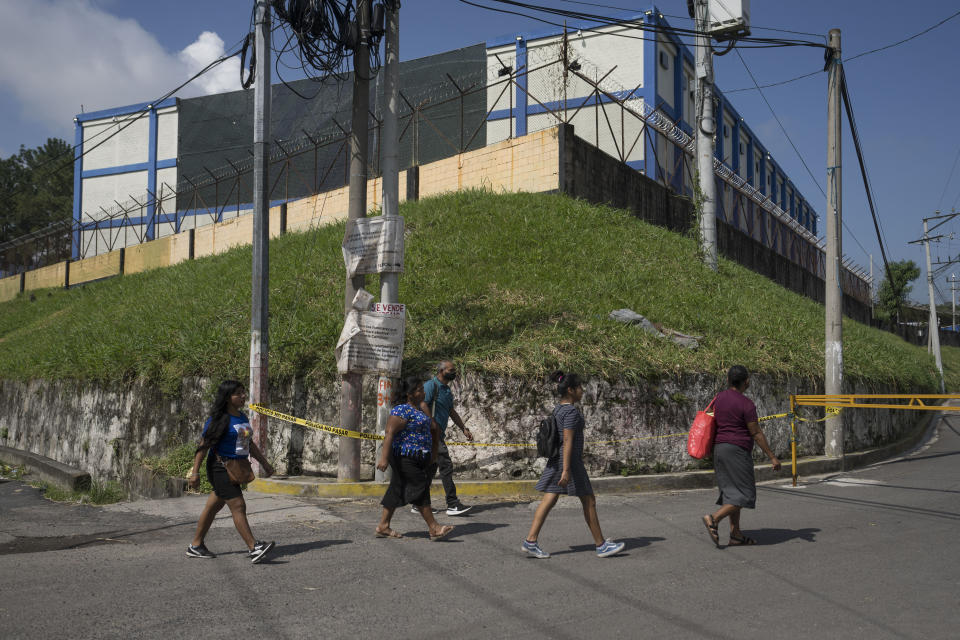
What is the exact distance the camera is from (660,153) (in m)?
21.5

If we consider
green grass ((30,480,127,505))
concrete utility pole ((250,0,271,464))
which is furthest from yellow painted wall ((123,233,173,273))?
concrete utility pole ((250,0,271,464))

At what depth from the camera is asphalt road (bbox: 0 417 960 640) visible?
4.15m

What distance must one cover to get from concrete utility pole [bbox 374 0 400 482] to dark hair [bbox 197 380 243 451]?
325cm

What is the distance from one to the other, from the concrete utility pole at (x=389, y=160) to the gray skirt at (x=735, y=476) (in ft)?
13.7

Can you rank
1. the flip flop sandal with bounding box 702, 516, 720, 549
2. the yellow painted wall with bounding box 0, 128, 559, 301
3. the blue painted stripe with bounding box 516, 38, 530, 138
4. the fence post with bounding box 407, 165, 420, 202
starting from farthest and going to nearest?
the blue painted stripe with bounding box 516, 38, 530, 138 < the fence post with bounding box 407, 165, 420, 202 < the yellow painted wall with bounding box 0, 128, 559, 301 < the flip flop sandal with bounding box 702, 516, 720, 549

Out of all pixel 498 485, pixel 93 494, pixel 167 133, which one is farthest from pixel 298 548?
pixel 167 133

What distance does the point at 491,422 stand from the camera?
30.8ft

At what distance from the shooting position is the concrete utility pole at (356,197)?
29.4 ft

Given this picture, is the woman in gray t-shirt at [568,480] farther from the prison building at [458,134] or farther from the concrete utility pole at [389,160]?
the prison building at [458,134]

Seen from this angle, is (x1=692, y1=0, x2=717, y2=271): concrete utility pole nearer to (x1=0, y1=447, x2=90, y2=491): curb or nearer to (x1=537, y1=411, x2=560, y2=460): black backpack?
(x1=537, y1=411, x2=560, y2=460): black backpack

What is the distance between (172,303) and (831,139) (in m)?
13.7

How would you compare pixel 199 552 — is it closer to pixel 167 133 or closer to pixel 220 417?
pixel 220 417

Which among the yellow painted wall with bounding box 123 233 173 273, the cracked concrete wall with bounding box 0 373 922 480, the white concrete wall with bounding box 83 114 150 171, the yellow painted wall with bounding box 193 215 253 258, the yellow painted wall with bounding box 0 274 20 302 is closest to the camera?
the cracked concrete wall with bounding box 0 373 922 480

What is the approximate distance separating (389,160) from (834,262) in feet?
25.8
